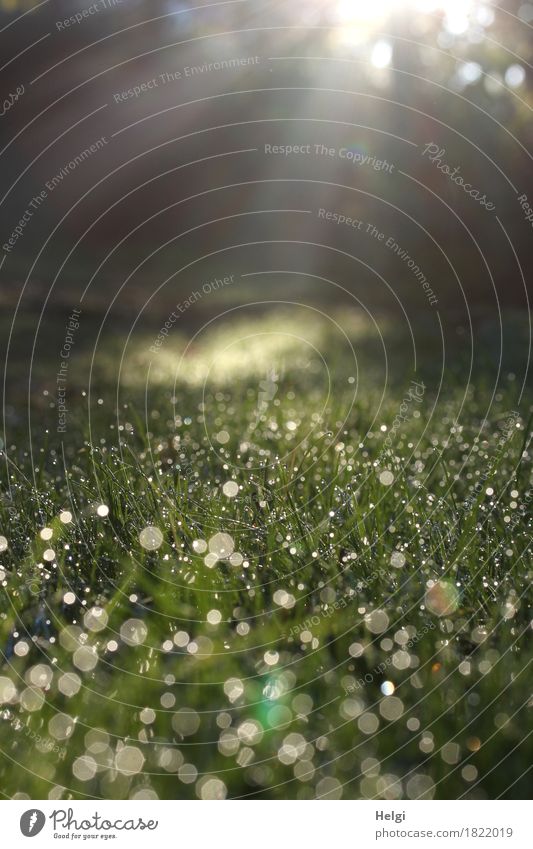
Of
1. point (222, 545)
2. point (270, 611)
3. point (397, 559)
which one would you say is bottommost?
point (270, 611)

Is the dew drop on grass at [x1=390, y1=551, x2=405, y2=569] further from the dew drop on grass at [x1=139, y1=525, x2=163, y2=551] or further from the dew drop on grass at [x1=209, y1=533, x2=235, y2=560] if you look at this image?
the dew drop on grass at [x1=139, y1=525, x2=163, y2=551]

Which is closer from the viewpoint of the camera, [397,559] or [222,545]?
[397,559]

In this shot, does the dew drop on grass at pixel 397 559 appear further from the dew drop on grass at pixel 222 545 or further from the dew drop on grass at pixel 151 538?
the dew drop on grass at pixel 151 538

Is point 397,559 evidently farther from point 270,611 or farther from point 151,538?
point 151,538
